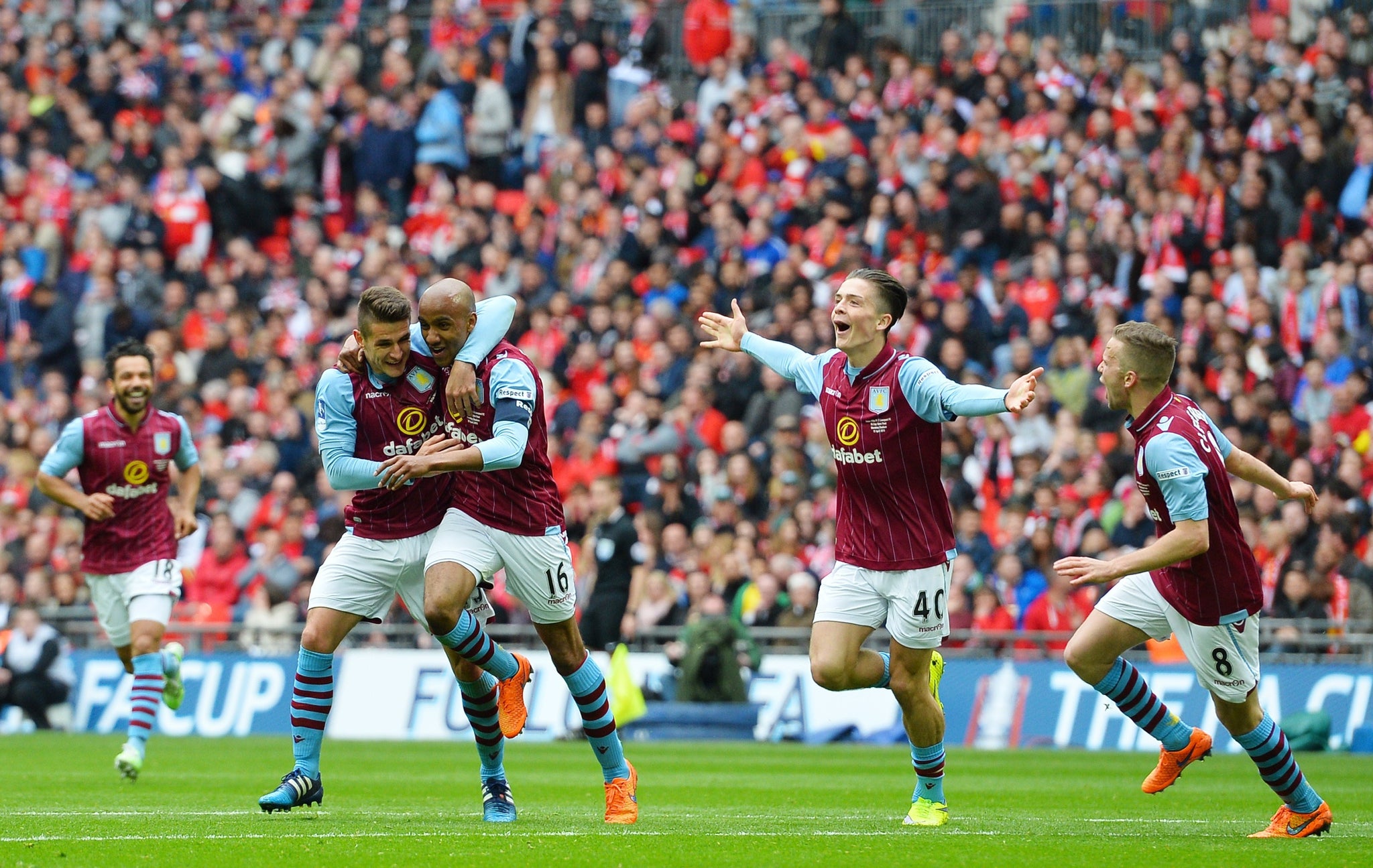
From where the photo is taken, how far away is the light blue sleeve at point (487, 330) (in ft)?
30.4

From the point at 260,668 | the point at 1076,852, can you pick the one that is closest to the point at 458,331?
the point at 1076,852

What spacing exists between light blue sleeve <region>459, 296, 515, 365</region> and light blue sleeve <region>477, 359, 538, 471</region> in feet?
0.36

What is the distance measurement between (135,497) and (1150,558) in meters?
8.05

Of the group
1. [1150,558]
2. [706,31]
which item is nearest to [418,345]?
[1150,558]

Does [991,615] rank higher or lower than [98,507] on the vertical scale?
lower

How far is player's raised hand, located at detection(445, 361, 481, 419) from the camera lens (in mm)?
9141

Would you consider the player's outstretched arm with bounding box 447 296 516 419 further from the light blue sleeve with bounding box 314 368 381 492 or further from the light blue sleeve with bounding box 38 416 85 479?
the light blue sleeve with bounding box 38 416 85 479

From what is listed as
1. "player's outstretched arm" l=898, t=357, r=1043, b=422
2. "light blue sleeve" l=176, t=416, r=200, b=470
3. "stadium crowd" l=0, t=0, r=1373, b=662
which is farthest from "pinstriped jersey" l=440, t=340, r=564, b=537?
"stadium crowd" l=0, t=0, r=1373, b=662

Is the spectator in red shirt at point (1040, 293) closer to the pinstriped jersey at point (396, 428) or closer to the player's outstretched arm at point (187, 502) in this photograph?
the player's outstretched arm at point (187, 502)

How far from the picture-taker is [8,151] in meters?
29.8

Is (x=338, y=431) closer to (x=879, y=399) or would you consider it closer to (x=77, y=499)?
(x=879, y=399)

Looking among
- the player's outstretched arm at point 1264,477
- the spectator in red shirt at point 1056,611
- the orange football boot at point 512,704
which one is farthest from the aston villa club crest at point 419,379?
the spectator in red shirt at point 1056,611

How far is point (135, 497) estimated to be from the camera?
45.4 feet

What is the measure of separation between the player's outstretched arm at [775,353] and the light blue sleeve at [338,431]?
187 centimetres
